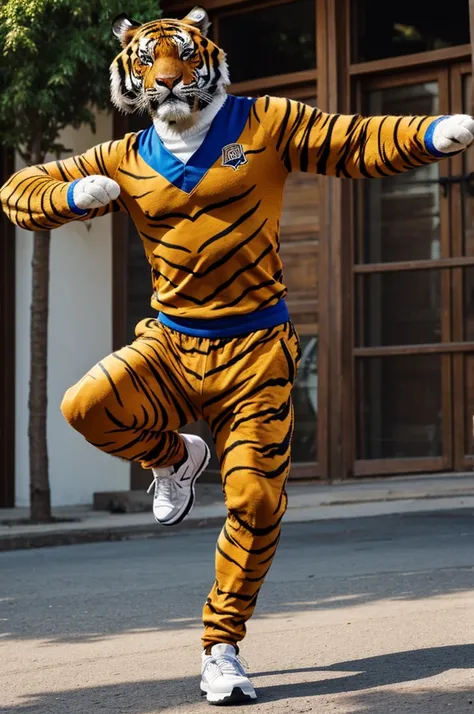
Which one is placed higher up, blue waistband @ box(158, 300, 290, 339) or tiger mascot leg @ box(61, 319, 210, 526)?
blue waistband @ box(158, 300, 290, 339)

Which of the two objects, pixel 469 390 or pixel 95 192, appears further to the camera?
pixel 469 390

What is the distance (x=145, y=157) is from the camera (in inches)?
193

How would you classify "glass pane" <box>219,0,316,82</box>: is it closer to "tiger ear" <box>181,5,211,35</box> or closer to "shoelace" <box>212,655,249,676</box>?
"tiger ear" <box>181,5,211,35</box>

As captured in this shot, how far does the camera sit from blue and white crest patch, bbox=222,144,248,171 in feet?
15.7

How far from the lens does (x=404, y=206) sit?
519 inches

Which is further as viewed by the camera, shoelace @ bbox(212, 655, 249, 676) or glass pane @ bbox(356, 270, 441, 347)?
glass pane @ bbox(356, 270, 441, 347)

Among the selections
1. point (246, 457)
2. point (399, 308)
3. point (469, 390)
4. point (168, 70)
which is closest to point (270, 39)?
point (399, 308)

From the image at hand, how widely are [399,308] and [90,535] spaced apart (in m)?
3.74

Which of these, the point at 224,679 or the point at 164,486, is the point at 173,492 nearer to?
the point at 164,486

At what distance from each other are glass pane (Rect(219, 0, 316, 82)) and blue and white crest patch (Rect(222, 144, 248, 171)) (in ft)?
29.2

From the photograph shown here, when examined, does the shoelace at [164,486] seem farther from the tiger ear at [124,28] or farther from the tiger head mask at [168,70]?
the tiger ear at [124,28]

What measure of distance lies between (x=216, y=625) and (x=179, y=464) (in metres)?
0.69

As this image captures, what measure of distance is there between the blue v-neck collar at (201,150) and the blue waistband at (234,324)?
0.45 meters

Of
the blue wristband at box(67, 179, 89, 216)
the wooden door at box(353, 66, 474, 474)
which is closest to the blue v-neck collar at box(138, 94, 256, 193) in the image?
the blue wristband at box(67, 179, 89, 216)
